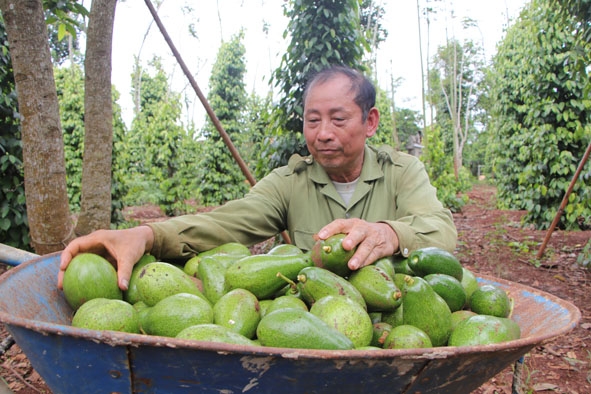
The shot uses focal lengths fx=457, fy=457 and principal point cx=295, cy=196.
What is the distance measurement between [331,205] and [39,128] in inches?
75.6

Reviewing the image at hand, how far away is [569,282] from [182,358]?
5925 mm

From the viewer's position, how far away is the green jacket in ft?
8.48

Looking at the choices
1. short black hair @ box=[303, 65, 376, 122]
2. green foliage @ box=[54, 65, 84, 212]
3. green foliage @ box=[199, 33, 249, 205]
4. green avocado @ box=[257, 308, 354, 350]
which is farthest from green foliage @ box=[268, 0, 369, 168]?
green foliage @ box=[199, 33, 249, 205]

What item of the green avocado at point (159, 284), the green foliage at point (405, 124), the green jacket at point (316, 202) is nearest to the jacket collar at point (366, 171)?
the green jacket at point (316, 202)

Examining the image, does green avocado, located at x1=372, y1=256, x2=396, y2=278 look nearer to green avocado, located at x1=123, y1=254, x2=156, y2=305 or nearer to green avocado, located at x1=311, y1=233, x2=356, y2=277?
green avocado, located at x1=311, y1=233, x2=356, y2=277

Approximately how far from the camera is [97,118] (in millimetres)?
3311

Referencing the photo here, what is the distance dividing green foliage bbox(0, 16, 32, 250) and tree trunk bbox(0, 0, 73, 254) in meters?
2.58

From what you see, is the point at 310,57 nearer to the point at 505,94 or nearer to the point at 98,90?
the point at 98,90

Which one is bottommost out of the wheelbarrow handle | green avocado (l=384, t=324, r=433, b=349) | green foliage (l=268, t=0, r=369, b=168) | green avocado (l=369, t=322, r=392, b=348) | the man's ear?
green avocado (l=369, t=322, r=392, b=348)

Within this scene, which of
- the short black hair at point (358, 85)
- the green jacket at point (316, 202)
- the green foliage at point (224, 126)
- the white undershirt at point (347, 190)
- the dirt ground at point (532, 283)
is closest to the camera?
the green jacket at point (316, 202)

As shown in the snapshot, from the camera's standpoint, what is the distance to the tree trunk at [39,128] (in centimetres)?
280

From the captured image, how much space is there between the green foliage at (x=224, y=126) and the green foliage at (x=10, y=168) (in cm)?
933

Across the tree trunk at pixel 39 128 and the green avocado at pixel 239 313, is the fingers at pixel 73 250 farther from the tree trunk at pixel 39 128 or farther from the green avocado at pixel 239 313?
the tree trunk at pixel 39 128

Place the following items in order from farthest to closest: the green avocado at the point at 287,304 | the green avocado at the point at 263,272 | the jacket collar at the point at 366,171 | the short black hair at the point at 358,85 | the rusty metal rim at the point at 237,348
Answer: the jacket collar at the point at 366,171 < the short black hair at the point at 358,85 < the green avocado at the point at 263,272 < the green avocado at the point at 287,304 < the rusty metal rim at the point at 237,348
